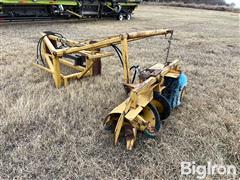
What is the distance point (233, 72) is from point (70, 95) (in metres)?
2.99

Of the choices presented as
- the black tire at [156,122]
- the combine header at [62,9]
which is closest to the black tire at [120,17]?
the combine header at [62,9]

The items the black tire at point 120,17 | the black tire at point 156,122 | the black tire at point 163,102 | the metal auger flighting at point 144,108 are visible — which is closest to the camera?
the metal auger flighting at point 144,108

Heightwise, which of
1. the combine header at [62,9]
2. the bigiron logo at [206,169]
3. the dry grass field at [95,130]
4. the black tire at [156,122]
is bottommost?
the bigiron logo at [206,169]

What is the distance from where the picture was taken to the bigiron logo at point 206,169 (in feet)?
6.83

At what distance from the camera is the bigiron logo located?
2.08m

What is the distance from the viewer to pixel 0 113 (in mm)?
2723

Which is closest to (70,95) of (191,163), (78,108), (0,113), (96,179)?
(78,108)

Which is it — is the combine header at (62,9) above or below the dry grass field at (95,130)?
above

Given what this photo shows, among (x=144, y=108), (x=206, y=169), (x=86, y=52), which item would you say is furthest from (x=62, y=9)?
(x=206, y=169)

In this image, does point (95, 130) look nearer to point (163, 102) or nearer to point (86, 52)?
point (163, 102)

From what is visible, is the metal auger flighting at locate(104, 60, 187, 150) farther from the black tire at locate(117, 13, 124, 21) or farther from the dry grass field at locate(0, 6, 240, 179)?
the black tire at locate(117, 13, 124, 21)

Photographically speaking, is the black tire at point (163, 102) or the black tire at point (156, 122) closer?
the black tire at point (156, 122)

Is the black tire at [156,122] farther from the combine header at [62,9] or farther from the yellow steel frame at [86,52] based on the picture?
the combine header at [62,9]

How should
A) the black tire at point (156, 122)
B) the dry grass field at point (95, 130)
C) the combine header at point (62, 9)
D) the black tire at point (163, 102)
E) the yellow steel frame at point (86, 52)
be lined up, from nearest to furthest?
the dry grass field at point (95, 130) < the black tire at point (156, 122) < the black tire at point (163, 102) < the yellow steel frame at point (86, 52) < the combine header at point (62, 9)
